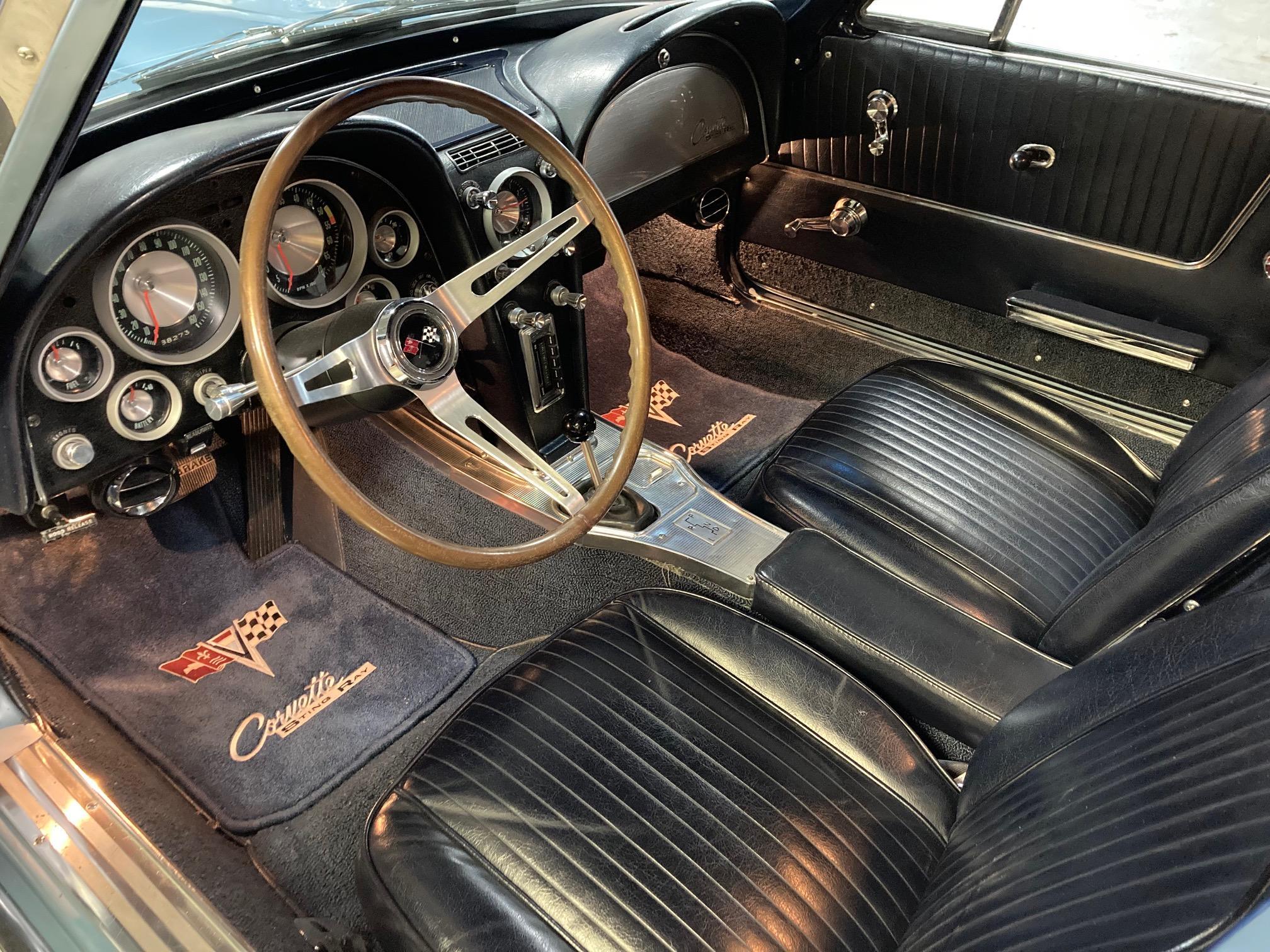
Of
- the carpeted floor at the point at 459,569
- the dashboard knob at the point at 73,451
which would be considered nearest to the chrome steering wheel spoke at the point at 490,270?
the dashboard knob at the point at 73,451

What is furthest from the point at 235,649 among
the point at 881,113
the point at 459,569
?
the point at 881,113

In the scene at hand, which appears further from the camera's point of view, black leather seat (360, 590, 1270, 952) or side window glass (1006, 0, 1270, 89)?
side window glass (1006, 0, 1270, 89)

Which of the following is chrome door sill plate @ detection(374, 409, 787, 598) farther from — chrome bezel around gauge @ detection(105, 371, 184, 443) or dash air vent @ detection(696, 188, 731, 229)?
dash air vent @ detection(696, 188, 731, 229)

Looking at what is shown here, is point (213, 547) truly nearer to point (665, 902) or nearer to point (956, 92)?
point (665, 902)

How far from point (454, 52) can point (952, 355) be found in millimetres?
1287

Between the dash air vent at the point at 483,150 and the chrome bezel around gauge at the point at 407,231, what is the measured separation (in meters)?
0.12

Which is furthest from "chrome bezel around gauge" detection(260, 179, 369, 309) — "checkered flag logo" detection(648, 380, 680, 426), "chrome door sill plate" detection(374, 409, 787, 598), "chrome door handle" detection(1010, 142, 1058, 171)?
"chrome door handle" detection(1010, 142, 1058, 171)

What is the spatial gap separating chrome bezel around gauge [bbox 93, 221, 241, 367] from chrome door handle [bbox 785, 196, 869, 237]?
1401 millimetres

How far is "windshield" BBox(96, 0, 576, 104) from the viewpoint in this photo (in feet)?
4.87

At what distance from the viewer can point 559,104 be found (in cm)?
176

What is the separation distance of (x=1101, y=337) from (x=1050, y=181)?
33cm

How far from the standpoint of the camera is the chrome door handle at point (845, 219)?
224cm

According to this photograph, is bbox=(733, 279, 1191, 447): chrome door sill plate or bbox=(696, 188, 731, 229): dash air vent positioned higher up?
bbox=(696, 188, 731, 229): dash air vent

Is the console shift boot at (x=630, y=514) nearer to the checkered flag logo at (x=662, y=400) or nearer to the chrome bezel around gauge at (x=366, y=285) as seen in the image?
the chrome bezel around gauge at (x=366, y=285)
